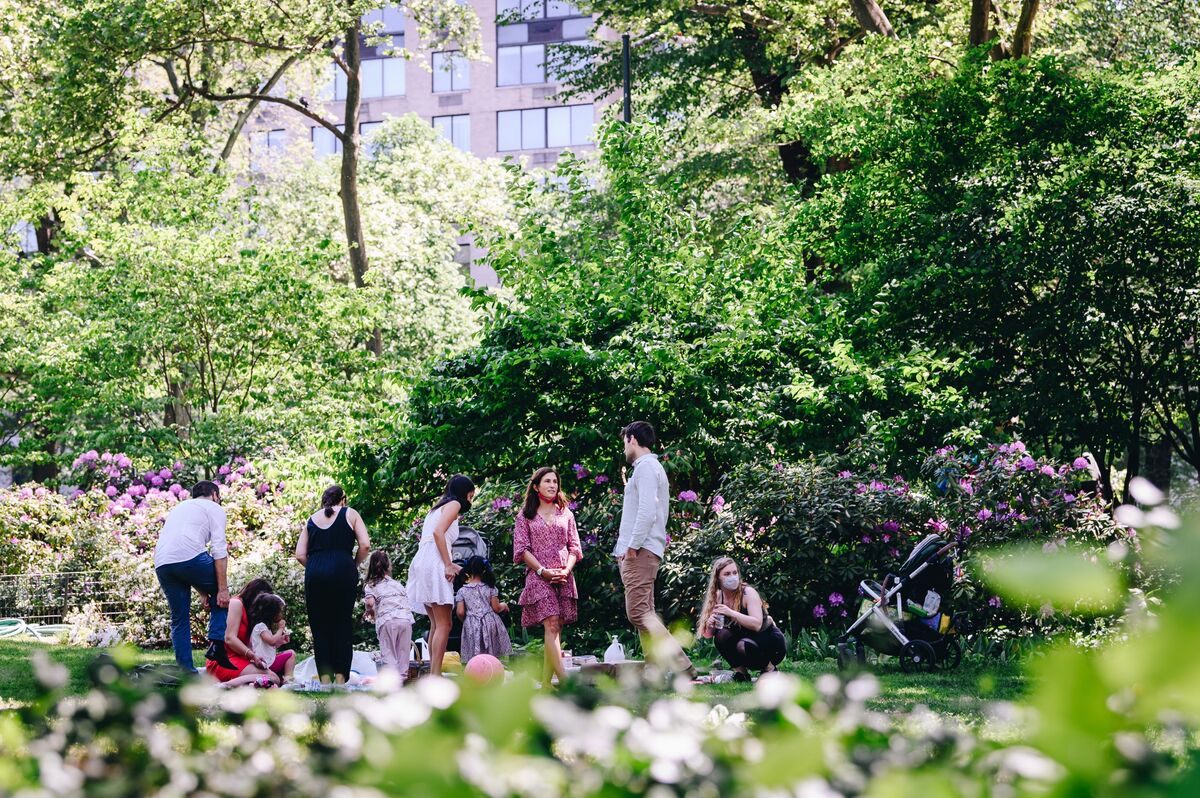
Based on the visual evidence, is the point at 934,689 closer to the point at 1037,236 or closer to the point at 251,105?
the point at 1037,236

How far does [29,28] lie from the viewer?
21.4 m

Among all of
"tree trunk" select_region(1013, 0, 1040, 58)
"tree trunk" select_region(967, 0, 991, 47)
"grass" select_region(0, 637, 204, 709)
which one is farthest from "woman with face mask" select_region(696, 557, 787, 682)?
"tree trunk" select_region(967, 0, 991, 47)

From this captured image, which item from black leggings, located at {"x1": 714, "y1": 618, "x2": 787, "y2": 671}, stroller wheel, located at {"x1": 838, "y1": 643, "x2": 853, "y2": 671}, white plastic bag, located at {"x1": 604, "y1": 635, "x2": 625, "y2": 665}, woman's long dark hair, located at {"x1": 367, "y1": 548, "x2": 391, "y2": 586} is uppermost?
woman's long dark hair, located at {"x1": 367, "y1": 548, "x2": 391, "y2": 586}

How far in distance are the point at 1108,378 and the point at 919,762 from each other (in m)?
15.4

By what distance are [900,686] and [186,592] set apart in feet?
19.0

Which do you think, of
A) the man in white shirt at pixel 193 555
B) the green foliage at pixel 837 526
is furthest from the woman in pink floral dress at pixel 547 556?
the green foliage at pixel 837 526

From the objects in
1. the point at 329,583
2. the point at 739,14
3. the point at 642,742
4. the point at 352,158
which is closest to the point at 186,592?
the point at 329,583

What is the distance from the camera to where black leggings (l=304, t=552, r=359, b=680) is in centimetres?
984

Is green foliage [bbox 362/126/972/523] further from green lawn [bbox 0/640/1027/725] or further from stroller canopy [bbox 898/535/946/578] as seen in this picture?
green lawn [bbox 0/640/1027/725]

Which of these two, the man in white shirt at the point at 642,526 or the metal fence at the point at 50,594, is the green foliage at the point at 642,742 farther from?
the metal fence at the point at 50,594

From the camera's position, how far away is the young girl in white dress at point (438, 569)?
1011cm

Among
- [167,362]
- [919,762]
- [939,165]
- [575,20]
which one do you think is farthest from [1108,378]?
[575,20]

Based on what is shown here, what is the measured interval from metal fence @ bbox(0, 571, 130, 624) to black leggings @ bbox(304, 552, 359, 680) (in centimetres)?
715

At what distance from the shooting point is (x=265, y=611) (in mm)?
10945
